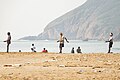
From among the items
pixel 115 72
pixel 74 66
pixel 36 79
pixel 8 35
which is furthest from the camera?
pixel 8 35

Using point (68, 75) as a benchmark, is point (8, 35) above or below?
above

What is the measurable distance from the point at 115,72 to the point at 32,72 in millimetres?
3952

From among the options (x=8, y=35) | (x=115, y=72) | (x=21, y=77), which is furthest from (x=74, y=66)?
(x=8, y=35)

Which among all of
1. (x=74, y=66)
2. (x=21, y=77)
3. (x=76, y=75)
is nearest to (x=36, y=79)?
(x=21, y=77)

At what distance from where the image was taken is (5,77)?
55.4 feet

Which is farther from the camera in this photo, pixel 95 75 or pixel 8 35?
pixel 8 35

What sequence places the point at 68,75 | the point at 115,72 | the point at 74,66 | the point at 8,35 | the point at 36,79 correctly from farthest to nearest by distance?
the point at 8,35
the point at 74,66
the point at 115,72
the point at 68,75
the point at 36,79

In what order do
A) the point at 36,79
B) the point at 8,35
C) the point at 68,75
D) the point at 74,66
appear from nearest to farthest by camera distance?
the point at 36,79 < the point at 68,75 < the point at 74,66 < the point at 8,35

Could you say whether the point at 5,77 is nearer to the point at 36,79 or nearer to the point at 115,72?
the point at 36,79

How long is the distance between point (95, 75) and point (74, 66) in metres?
4.61

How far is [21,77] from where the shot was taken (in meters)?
16.9

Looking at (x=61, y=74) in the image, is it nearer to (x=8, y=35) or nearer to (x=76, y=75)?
(x=76, y=75)

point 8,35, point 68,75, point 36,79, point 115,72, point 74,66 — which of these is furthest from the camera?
point 8,35

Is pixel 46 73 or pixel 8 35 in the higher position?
pixel 8 35
